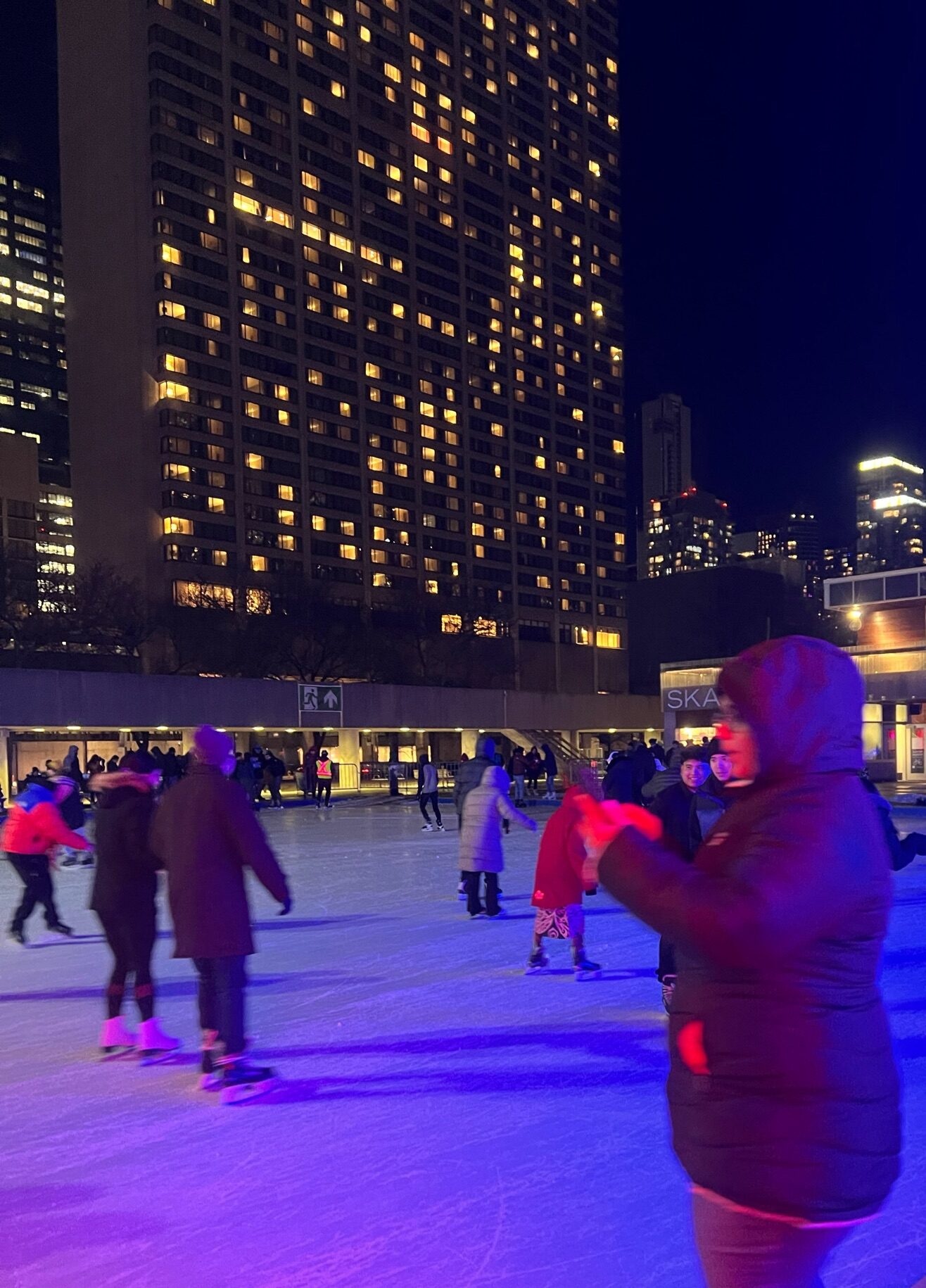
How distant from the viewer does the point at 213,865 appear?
190 inches

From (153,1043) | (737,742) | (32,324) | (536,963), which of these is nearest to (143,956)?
(153,1043)

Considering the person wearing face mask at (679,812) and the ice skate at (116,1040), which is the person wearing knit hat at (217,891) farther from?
the person wearing face mask at (679,812)

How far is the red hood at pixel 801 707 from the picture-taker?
69.7 inches

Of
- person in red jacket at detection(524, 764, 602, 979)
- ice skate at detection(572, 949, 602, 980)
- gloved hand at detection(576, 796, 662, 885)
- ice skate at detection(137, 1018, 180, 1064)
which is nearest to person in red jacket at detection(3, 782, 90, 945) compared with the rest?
ice skate at detection(137, 1018, 180, 1064)

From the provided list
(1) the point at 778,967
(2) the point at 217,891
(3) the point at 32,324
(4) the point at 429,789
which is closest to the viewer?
(1) the point at 778,967

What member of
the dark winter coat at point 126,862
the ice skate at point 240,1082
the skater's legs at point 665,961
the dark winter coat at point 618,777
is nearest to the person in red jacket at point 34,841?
the dark winter coat at point 126,862

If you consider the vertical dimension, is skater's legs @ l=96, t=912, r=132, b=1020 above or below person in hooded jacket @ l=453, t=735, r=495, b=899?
below

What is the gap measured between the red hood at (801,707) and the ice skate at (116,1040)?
190 inches

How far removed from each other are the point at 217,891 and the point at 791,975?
356 centimetres

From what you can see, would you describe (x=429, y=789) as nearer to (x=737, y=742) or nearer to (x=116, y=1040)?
(x=116, y=1040)

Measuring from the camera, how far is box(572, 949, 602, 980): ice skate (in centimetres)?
722

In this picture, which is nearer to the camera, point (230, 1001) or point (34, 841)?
point (230, 1001)

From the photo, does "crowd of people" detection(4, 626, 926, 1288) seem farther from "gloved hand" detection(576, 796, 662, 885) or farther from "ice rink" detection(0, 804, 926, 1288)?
"ice rink" detection(0, 804, 926, 1288)

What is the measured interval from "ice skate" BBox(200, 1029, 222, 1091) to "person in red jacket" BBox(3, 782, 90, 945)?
4.38 m
